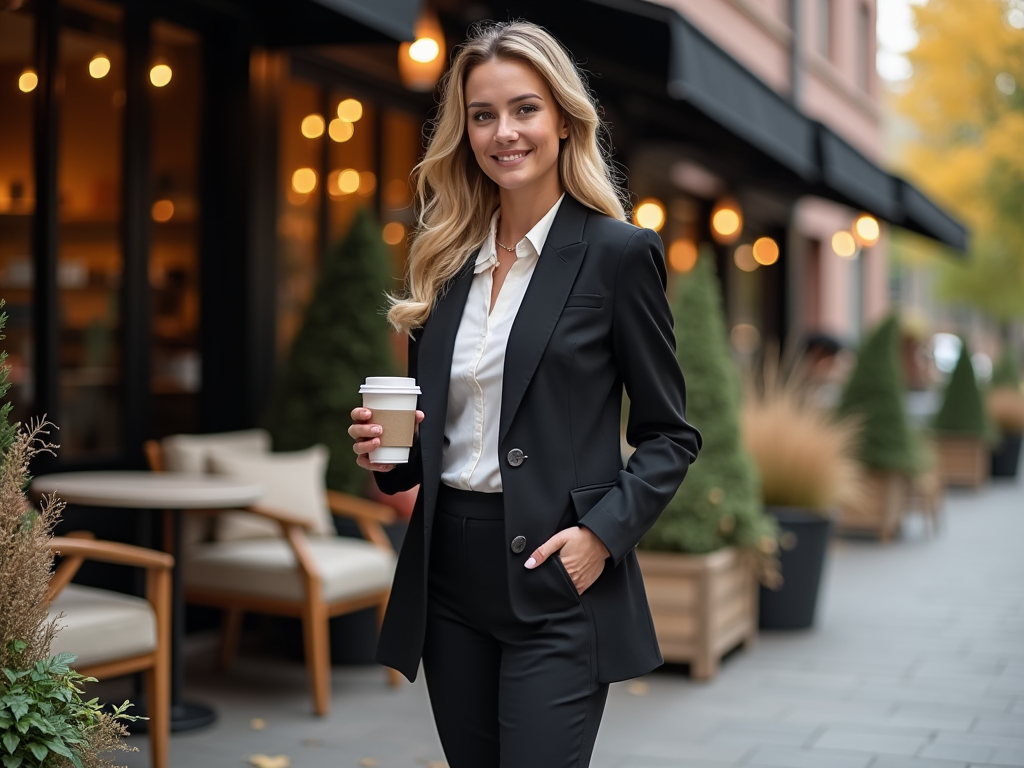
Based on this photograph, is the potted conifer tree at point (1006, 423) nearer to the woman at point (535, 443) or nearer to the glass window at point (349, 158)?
the glass window at point (349, 158)

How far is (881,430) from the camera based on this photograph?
10047 millimetres

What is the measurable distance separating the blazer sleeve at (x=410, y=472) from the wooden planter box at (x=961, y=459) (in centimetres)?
1257

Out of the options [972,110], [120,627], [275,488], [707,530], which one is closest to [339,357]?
[275,488]

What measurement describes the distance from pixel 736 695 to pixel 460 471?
3526 mm

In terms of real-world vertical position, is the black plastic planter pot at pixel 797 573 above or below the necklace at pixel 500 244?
below

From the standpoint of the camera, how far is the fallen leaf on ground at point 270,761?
4.40 meters

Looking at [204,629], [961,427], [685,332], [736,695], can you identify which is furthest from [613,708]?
[961,427]

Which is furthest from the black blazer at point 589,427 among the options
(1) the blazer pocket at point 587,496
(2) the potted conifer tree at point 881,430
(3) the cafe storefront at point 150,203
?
(2) the potted conifer tree at point 881,430

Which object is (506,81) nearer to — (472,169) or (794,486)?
(472,169)

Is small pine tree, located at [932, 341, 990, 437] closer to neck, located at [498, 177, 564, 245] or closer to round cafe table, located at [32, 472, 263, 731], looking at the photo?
round cafe table, located at [32, 472, 263, 731]

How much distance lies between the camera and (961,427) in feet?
46.2

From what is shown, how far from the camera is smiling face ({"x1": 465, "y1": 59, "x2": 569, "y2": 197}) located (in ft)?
7.83

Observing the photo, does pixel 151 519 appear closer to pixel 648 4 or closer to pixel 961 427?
pixel 648 4

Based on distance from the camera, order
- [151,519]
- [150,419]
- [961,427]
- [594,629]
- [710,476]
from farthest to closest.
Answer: [961,427]
[150,419]
[710,476]
[151,519]
[594,629]
